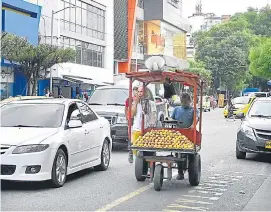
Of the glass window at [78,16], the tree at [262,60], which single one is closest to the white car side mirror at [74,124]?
the glass window at [78,16]

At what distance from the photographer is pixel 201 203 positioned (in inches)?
314

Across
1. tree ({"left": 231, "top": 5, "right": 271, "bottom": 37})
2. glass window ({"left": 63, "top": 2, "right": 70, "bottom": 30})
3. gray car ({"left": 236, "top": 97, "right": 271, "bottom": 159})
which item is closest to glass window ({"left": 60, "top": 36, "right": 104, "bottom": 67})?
glass window ({"left": 63, "top": 2, "right": 70, "bottom": 30})

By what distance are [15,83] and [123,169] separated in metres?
26.5

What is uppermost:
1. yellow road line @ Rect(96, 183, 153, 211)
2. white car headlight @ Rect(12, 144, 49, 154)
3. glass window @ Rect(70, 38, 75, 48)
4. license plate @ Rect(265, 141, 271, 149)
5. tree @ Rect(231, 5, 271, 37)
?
tree @ Rect(231, 5, 271, 37)

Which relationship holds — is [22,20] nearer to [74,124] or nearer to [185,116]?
[74,124]

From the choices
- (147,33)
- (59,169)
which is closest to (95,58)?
(147,33)

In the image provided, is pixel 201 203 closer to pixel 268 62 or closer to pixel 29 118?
pixel 29 118

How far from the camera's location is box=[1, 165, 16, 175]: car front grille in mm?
8453

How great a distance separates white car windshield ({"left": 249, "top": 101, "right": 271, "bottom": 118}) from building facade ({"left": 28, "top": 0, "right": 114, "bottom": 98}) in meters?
25.1

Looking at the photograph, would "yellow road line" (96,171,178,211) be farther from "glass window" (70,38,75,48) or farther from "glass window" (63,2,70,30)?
"glass window" (70,38,75,48)

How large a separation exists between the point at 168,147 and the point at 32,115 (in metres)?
2.52

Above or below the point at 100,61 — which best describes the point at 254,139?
below

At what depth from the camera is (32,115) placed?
381 inches

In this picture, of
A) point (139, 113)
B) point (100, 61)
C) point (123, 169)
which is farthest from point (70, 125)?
point (100, 61)
